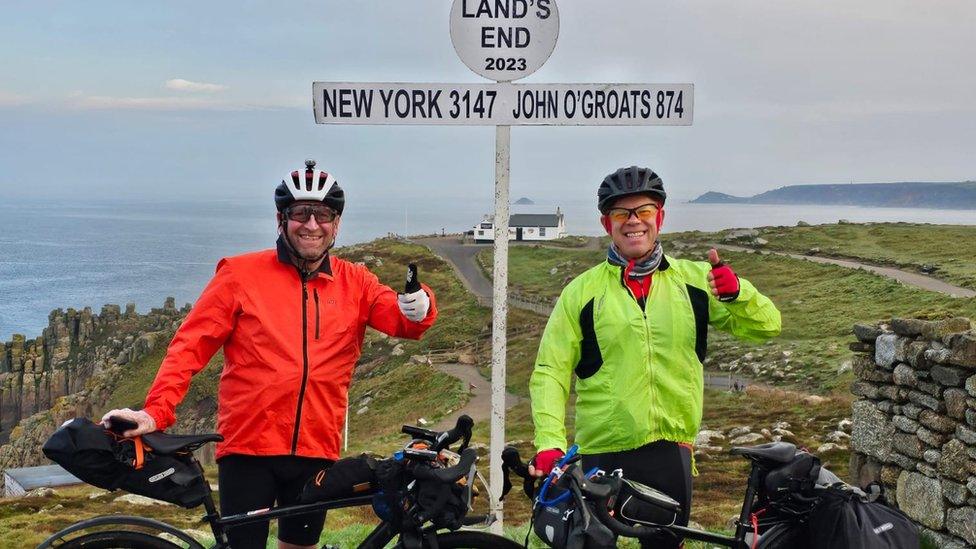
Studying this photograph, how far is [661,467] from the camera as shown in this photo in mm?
3742

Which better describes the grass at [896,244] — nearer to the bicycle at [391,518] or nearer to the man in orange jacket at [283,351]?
the man in orange jacket at [283,351]

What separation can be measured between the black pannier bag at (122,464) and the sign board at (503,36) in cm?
279

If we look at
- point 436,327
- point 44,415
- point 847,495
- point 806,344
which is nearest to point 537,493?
point 847,495

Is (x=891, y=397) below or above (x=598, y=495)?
below

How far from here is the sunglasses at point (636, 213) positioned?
3760 millimetres

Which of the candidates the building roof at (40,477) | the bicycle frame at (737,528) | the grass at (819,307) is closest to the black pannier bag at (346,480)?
the bicycle frame at (737,528)

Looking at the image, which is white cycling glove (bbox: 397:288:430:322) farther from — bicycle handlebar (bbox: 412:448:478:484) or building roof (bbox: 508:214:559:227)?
building roof (bbox: 508:214:559:227)

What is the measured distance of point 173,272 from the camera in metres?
168

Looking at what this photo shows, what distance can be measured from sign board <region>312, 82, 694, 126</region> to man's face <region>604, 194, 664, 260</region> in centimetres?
137

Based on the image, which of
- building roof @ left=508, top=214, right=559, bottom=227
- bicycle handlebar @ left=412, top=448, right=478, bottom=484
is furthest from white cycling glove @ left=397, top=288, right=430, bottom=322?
building roof @ left=508, top=214, right=559, bottom=227

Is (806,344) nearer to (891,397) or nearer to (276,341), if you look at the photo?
(891,397)

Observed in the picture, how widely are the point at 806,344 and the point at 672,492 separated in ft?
82.5

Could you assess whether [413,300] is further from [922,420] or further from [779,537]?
[922,420]

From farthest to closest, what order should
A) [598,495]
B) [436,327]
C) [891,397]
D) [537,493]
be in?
[436,327]
[891,397]
[537,493]
[598,495]
